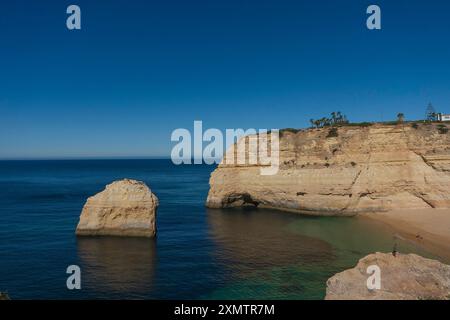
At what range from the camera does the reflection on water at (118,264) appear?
83.2 ft

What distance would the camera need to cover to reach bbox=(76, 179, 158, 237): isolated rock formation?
1480 inches

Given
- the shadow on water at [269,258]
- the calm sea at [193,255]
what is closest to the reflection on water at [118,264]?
the calm sea at [193,255]

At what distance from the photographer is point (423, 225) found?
4209cm

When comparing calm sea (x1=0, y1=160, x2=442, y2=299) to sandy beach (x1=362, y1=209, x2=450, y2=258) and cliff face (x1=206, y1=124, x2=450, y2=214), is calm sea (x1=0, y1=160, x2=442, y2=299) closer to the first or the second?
sandy beach (x1=362, y1=209, x2=450, y2=258)

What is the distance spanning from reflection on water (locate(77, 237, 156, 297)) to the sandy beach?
25.5 m

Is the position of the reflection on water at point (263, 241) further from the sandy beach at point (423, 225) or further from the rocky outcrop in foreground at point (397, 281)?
the rocky outcrop in foreground at point (397, 281)

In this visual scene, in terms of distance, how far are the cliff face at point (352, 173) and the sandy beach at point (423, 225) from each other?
151 centimetres

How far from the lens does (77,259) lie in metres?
31.2

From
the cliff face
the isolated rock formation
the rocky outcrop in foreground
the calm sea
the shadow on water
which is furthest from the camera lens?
the cliff face

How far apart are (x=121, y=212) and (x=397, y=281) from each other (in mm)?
28264

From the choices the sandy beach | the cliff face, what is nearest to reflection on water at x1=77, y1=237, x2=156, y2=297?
the cliff face
